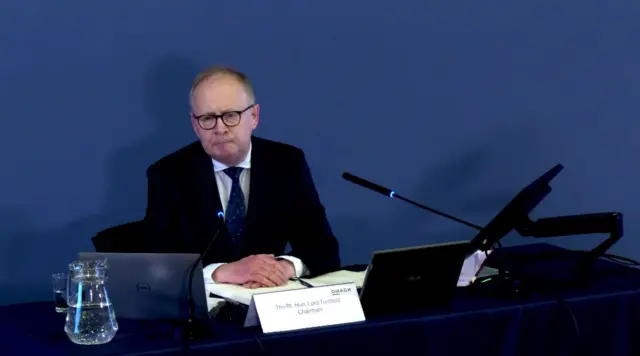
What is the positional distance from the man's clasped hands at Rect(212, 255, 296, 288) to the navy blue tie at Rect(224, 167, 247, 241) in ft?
0.91

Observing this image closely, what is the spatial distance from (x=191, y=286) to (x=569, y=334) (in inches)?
37.2

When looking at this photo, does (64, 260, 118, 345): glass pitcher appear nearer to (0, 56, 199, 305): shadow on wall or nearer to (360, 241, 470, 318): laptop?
(360, 241, 470, 318): laptop

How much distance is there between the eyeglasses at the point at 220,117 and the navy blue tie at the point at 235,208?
19 centimetres

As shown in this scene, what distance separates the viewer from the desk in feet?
6.17

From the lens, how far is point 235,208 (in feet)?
8.52

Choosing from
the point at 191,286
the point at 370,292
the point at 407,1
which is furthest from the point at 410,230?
the point at 191,286

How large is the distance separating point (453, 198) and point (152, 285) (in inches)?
70.8

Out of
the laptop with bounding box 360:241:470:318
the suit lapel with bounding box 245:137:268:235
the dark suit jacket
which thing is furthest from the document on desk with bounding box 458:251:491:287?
the suit lapel with bounding box 245:137:268:235

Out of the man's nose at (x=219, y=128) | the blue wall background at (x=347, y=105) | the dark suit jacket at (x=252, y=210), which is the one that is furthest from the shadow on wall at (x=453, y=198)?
the man's nose at (x=219, y=128)

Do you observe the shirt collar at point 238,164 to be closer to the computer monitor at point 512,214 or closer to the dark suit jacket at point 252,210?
the dark suit jacket at point 252,210

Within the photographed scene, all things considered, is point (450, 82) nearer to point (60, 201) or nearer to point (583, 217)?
point (583, 217)

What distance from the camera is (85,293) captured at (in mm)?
1886

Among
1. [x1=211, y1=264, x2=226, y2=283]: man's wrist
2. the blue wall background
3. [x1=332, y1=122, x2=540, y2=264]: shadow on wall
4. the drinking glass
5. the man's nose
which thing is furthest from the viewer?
[x1=332, y1=122, x2=540, y2=264]: shadow on wall

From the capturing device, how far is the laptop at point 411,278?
204 cm
